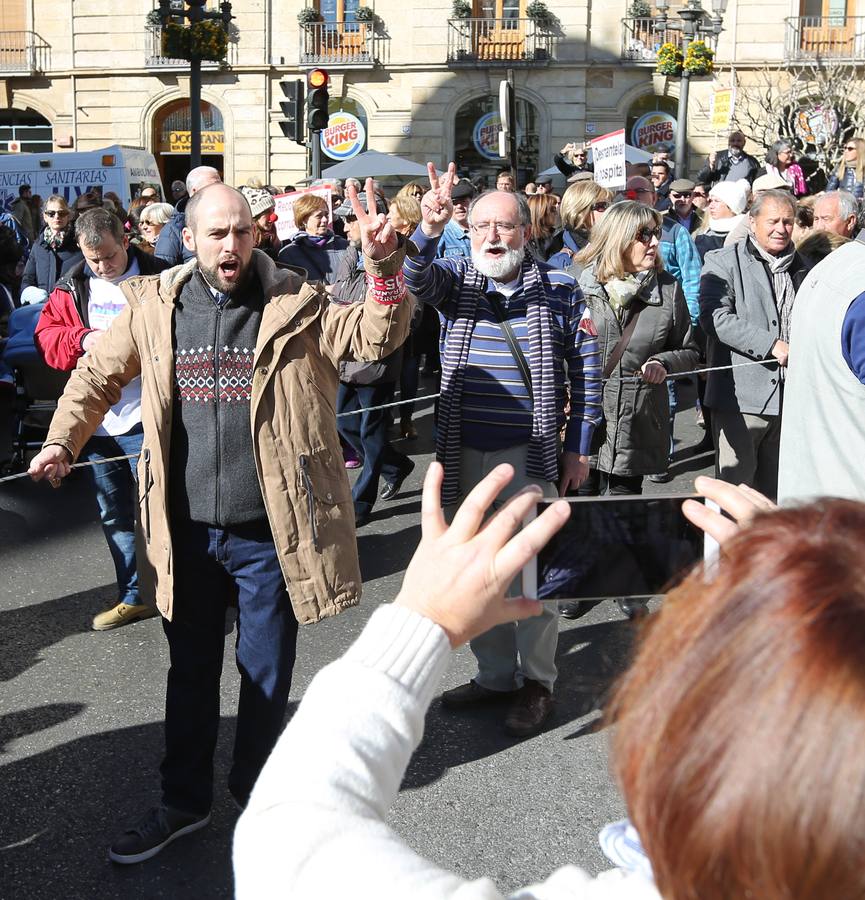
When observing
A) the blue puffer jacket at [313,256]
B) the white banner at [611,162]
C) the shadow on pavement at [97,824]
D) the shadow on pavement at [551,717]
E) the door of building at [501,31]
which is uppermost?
the door of building at [501,31]

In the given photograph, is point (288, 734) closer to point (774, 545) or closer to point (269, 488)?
point (774, 545)

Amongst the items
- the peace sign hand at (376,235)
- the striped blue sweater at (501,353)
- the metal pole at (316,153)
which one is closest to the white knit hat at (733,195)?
the striped blue sweater at (501,353)

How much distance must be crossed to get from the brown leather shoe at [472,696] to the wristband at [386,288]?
71.7 inches

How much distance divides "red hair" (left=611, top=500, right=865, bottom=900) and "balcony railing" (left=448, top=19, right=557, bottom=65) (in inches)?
1315

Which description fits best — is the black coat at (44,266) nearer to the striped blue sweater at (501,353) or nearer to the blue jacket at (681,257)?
the blue jacket at (681,257)

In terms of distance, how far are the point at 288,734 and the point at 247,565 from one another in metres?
2.37

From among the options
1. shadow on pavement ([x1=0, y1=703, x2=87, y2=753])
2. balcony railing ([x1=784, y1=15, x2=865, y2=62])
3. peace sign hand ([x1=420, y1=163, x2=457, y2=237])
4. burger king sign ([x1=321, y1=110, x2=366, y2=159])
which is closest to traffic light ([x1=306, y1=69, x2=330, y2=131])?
peace sign hand ([x1=420, y1=163, x2=457, y2=237])

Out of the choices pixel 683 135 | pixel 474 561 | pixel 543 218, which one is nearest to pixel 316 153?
pixel 543 218

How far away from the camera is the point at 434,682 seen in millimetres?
1149

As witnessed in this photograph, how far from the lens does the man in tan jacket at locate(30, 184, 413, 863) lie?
3.33 m

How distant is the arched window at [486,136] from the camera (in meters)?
32.9

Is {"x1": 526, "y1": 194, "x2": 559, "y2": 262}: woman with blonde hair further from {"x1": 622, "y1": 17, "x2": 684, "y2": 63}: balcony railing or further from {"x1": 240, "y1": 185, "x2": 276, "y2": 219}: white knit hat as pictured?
{"x1": 622, "y1": 17, "x2": 684, "y2": 63}: balcony railing

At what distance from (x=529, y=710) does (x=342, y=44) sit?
31.8 m

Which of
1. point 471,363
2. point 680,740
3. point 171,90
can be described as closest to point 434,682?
point 680,740
